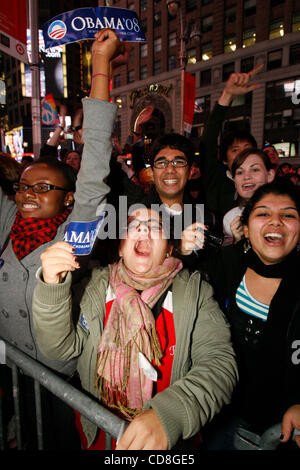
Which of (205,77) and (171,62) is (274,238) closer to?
(205,77)

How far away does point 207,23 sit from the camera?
30469 millimetres

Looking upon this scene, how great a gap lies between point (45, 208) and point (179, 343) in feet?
4.07

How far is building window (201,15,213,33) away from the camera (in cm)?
3028

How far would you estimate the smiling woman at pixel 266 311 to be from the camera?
5.55ft

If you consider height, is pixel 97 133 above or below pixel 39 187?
above

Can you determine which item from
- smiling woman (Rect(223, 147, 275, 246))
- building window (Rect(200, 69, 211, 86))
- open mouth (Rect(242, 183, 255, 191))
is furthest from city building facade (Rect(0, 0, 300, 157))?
open mouth (Rect(242, 183, 255, 191))

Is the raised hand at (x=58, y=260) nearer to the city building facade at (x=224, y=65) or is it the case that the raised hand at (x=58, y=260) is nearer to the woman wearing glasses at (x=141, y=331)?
the woman wearing glasses at (x=141, y=331)

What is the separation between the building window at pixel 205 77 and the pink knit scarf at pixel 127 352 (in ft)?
114

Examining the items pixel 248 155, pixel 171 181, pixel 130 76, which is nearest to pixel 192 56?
pixel 130 76

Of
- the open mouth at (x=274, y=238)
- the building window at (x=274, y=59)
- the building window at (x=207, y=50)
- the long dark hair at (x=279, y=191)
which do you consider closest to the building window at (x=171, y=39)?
the building window at (x=207, y=50)

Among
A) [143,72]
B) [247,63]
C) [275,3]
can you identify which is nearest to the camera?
[275,3]

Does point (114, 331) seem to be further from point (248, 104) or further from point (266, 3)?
point (266, 3)

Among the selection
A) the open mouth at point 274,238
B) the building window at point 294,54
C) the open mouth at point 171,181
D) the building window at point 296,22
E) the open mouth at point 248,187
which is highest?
the building window at point 296,22

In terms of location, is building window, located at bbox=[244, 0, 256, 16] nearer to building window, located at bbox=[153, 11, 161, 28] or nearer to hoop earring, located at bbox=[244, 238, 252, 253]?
building window, located at bbox=[153, 11, 161, 28]
